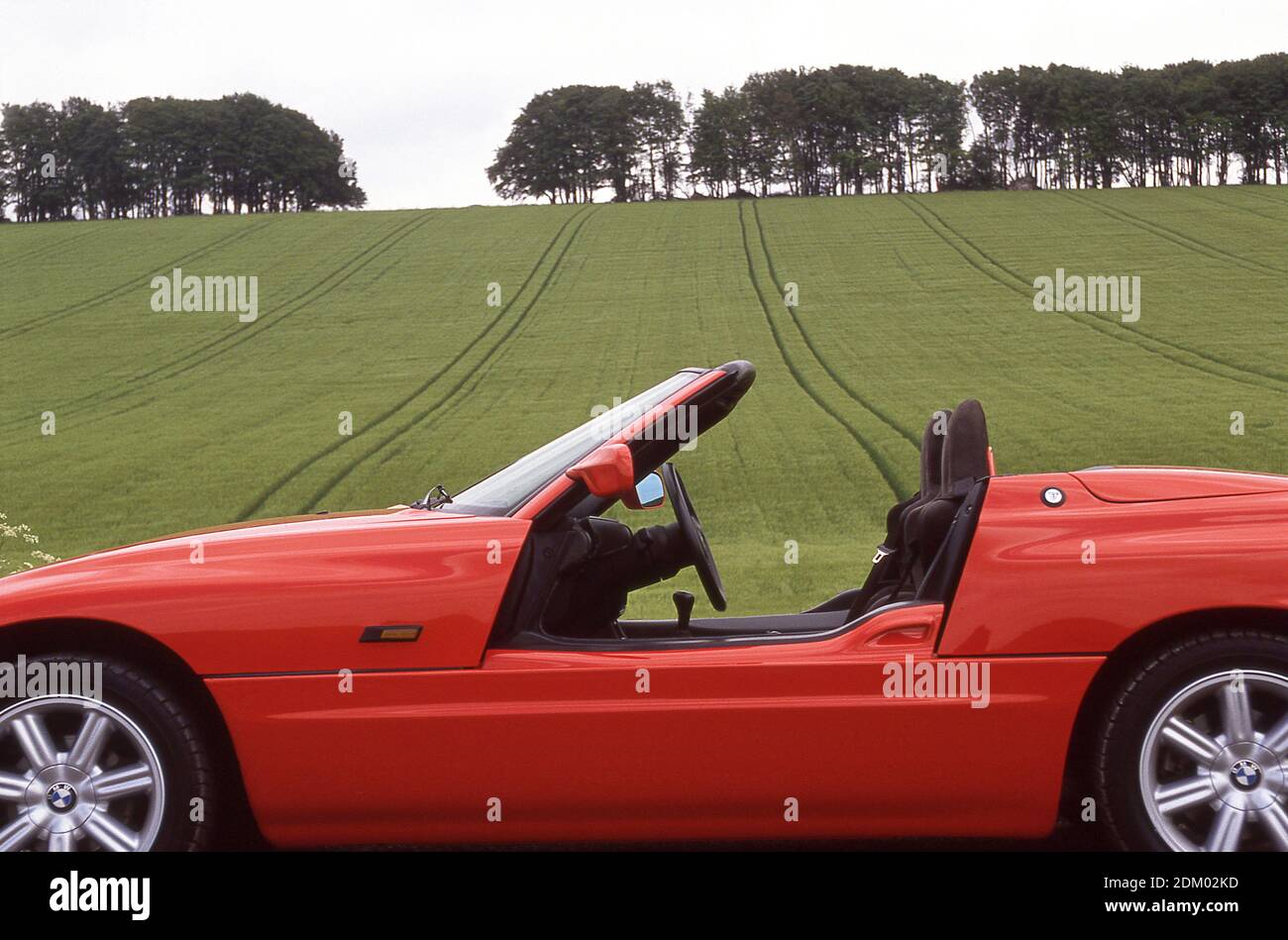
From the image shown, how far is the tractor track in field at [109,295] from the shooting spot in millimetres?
37656

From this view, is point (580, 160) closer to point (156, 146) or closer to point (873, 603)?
point (156, 146)

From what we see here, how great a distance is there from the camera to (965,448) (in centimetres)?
391

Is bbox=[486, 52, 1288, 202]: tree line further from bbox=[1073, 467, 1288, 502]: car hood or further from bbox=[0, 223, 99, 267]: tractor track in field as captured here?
bbox=[1073, 467, 1288, 502]: car hood

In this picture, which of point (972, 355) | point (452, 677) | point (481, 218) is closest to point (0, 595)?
point (452, 677)

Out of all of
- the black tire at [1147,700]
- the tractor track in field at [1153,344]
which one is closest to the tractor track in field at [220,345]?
the tractor track in field at [1153,344]

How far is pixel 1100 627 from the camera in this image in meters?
3.34

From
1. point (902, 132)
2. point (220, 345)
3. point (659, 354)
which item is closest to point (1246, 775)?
point (659, 354)

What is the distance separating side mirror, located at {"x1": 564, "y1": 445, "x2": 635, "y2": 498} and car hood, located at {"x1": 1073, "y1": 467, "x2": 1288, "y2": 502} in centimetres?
131

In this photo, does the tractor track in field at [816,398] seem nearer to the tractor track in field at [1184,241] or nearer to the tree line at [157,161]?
the tractor track in field at [1184,241]

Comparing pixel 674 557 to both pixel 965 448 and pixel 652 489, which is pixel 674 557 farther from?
pixel 965 448

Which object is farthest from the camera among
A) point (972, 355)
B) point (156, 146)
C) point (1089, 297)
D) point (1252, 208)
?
point (156, 146)

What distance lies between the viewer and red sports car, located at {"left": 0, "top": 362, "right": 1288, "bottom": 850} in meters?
3.32

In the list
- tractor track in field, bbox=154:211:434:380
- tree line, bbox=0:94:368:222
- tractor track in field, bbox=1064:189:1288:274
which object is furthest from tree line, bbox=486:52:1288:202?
tractor track in field, bbox=154:211:434:380

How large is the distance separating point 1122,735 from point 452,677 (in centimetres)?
175
